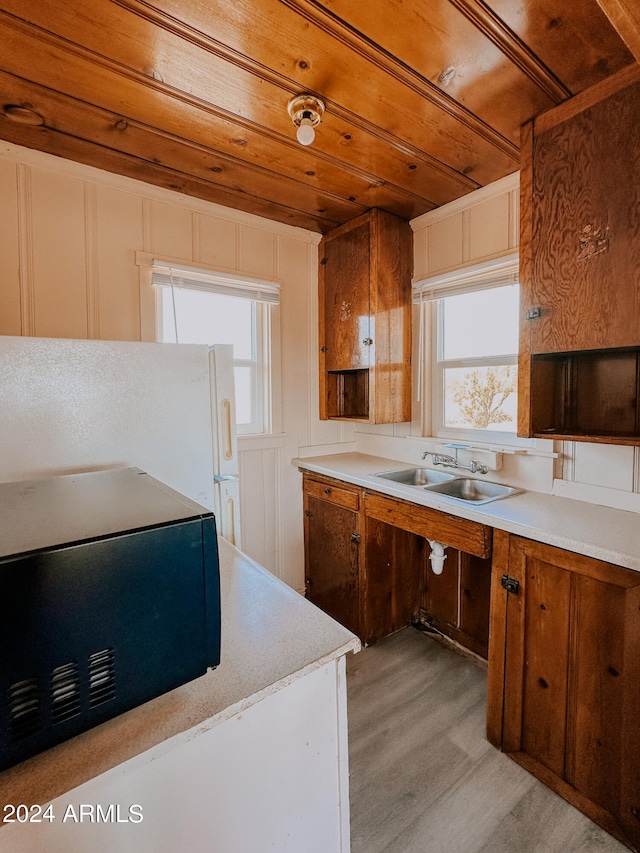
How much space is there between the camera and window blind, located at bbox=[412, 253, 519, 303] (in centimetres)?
196

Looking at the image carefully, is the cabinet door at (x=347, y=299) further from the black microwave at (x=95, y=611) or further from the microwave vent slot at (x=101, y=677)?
the microwave vent slot at (x=101, y=677)

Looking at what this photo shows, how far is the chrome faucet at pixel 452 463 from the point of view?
2.10 metres

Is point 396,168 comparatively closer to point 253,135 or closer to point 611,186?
point 253,135

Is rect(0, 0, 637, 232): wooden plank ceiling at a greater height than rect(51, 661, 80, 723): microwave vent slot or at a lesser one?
greater

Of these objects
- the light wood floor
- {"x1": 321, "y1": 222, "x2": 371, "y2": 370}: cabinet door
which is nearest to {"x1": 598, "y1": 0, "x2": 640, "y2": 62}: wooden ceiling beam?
{"x1": 321, "y1": 222, "x2": 371, "y2": 370}: cabinet door

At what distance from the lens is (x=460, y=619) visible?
2273mm

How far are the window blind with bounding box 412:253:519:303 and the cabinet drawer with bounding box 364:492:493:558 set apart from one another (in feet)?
3.84

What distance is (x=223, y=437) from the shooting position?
5.33ft

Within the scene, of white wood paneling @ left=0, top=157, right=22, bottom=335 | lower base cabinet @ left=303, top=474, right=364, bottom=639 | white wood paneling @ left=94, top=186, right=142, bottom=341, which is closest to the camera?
white wood paneling @ left=0, top=157, right=22, bottom=335

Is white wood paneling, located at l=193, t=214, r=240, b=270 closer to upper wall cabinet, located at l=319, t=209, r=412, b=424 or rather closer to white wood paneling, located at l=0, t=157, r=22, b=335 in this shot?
upper wall cabinet, located at l=319, t=209, r=412, b=424

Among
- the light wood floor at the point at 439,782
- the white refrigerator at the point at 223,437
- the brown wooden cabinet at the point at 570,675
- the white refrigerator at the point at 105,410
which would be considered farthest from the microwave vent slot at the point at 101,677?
the brown wooden cabinet at the point at 570,675

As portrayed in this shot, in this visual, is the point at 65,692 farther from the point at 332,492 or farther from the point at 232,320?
the point at 232,320

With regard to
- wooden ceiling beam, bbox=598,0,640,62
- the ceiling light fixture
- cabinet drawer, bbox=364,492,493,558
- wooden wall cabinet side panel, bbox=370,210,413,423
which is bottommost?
cabinet drawer, bbox=364,492,493,558

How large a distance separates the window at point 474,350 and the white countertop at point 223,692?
5.22 ft
